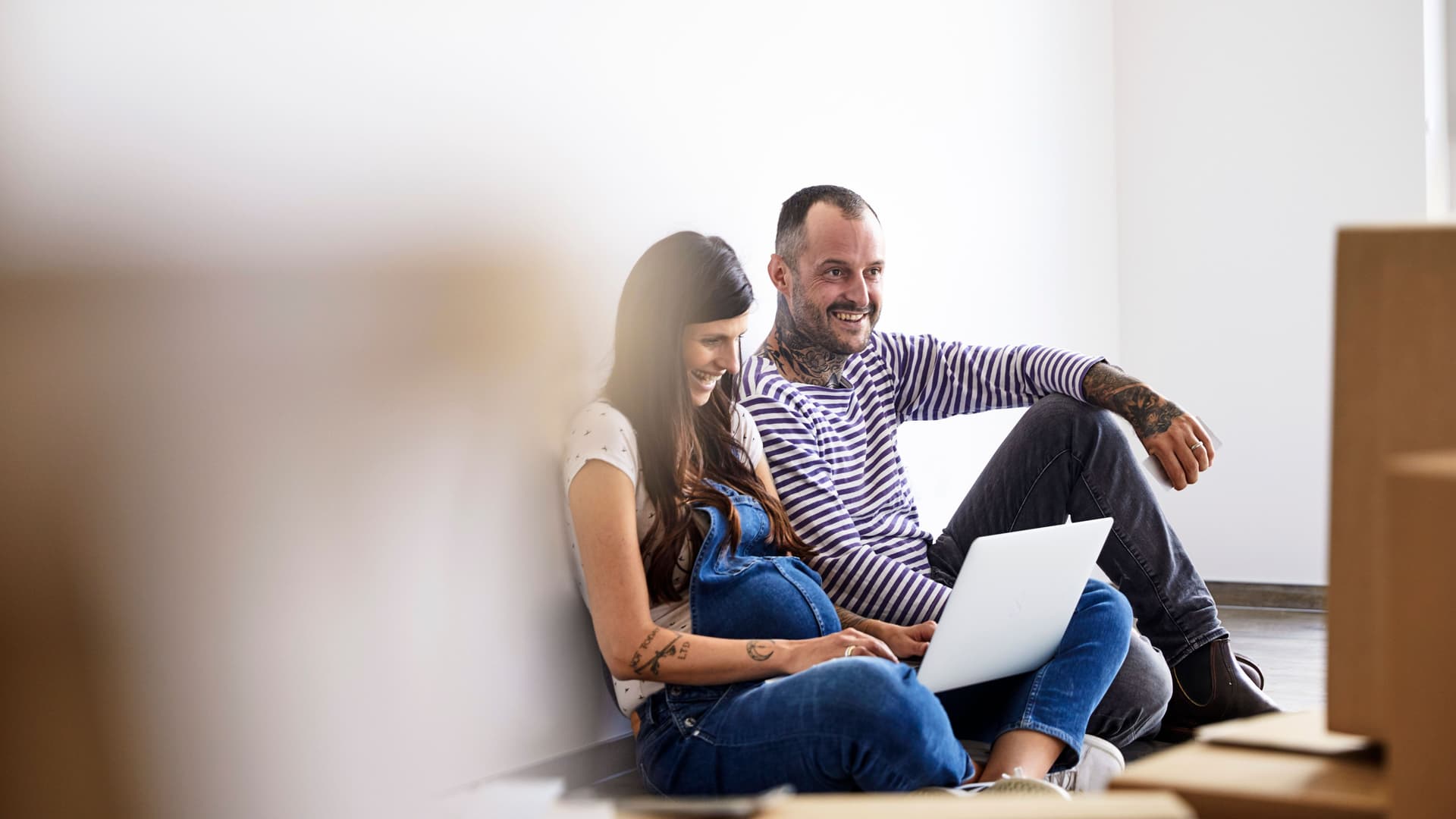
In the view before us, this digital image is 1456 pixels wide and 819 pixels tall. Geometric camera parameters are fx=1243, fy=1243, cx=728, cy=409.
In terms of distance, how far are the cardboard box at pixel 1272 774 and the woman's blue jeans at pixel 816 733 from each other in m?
0.48

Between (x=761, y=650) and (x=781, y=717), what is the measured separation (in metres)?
0.13

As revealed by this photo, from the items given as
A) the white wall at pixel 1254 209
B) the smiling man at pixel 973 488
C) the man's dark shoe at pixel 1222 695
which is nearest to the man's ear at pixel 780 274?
the smiling man at pixel 973 488

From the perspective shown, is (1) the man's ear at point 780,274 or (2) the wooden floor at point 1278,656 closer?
(2) the wooden floor at point 1278,656

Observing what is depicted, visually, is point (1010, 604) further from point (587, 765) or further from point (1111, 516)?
point (587, 765)

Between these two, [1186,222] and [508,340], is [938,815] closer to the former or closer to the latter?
[508,340]

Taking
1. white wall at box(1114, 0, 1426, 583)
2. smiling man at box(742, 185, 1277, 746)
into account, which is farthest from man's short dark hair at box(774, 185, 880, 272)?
white wall at box(1114, 0, 1426, 583)

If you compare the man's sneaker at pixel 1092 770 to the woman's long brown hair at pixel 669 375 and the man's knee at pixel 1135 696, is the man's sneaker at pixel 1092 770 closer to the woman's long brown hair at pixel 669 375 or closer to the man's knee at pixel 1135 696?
the man's knee at pixel 1135 696

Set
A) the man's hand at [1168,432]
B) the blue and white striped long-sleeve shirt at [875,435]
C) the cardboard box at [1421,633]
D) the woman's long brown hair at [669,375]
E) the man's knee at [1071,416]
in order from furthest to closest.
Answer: the man's knee at [1071,416] → the man's hand at [1168,432] → the blue and white striped long-sleeve shirt at [875,435] → the woman's long brown hair at [669,375] → the cardboard box at [1421,633]

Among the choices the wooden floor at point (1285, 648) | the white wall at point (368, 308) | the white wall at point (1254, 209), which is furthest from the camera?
the white wall at point (1254, 209)

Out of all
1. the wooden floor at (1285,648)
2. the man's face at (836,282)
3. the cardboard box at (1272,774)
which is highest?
the man's face at (836,282)

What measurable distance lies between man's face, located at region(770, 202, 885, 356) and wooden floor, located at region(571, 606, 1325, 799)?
78cm

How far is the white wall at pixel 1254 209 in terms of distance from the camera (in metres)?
3.34

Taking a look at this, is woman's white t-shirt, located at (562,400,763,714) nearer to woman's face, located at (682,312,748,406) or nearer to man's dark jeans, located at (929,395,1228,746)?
woman's face, located at (682,312,748,406)

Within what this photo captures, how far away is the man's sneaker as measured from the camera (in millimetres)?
1759
